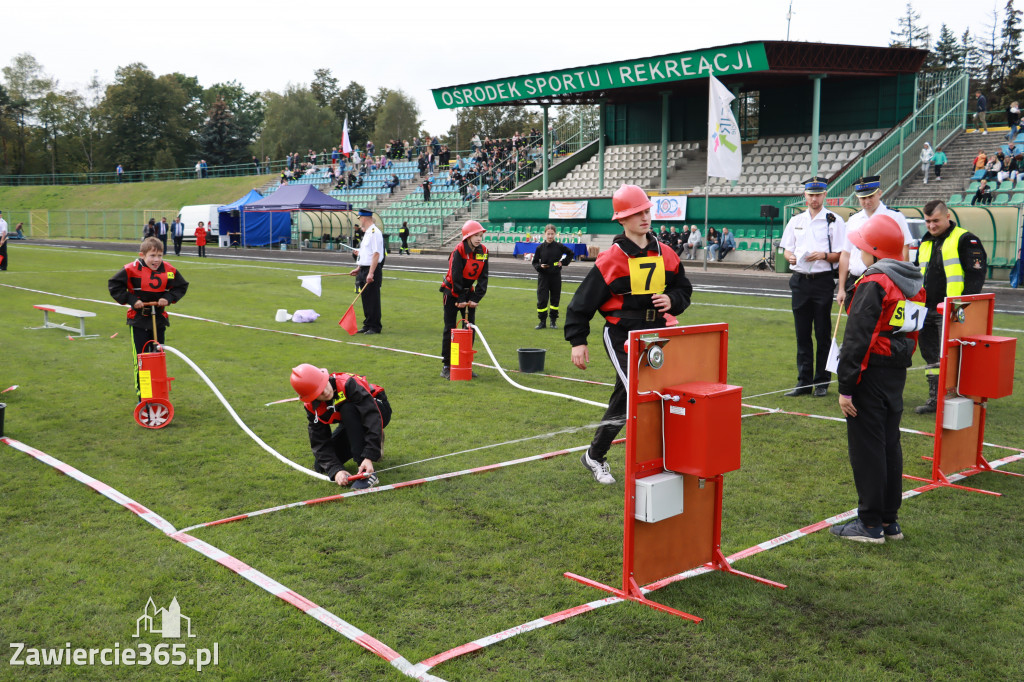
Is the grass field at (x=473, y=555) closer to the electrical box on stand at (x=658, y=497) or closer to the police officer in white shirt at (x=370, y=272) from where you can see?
the electrical box on stand at (x=658, y=497)

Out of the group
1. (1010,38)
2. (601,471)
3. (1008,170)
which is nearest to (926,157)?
(1008,170)

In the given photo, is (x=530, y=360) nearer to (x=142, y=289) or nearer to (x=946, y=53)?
(x=142, y=289)

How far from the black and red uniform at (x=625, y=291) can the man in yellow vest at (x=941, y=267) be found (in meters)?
3.90

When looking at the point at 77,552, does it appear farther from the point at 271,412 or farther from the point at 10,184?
the point at 10,184

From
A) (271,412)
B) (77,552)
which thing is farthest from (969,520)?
(271,412)

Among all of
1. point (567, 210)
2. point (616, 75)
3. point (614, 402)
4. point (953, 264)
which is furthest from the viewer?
point (567, 210)

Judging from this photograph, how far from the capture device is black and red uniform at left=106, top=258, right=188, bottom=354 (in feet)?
27.7

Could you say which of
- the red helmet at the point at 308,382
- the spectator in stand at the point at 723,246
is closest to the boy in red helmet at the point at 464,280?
the red helmet at the point at 308,382

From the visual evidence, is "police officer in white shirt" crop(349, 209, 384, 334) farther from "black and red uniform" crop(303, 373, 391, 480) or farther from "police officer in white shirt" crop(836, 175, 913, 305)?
"black and red uniform" crop(303, 373, 391, 480)

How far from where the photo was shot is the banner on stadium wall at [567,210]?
4008cm

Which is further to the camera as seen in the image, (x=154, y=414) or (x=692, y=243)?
(x=692, y=243)

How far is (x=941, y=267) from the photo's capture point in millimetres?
8312

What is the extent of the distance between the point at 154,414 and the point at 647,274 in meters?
5.20

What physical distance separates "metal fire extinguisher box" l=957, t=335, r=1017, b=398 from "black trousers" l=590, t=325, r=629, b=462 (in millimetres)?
2663
